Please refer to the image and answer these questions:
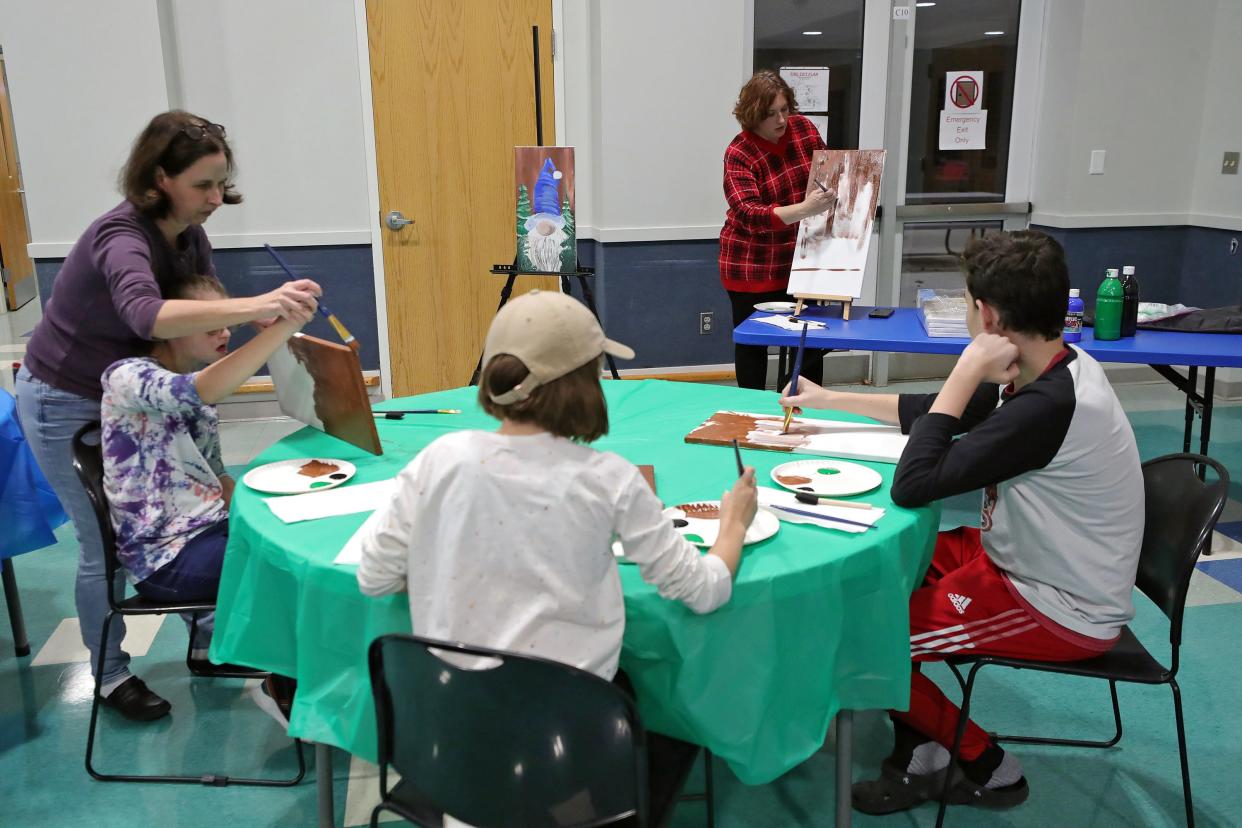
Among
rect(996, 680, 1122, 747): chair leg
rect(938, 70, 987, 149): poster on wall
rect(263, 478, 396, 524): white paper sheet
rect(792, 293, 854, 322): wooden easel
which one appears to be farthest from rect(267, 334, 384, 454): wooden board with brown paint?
rect(938, 70, 987, 149): poster on wall

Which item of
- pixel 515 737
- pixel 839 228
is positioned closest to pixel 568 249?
pixel 839 228

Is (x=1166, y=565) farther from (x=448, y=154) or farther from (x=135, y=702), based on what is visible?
(x=448, y=154)

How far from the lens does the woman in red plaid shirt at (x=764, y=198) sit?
3.96 metres

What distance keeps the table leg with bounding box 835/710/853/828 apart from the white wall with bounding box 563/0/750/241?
145 inches

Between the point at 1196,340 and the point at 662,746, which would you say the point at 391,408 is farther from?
the point at 1196,340

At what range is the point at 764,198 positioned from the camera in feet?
13.6

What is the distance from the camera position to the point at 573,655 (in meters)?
1.37

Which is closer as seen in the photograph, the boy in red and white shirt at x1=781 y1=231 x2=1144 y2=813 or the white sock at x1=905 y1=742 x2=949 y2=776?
the boy in red and white shirt at x1=781 y1=231 x2=1144 y2=813

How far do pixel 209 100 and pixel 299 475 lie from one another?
3383mm

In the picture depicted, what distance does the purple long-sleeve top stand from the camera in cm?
219

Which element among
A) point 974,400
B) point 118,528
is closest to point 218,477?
point 118,528

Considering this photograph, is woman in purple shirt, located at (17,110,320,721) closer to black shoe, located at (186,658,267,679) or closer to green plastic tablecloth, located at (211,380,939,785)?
black shoe, located at (186,658,267,679)

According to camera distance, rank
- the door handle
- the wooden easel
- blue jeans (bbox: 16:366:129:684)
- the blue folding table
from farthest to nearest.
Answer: the door handle → the wooden easel → the blue folding table → blue jeans (bbox: 16:366:129:684)

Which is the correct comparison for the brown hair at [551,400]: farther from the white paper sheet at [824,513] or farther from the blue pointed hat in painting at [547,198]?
the blue pointed hat in painting at [547,198]
